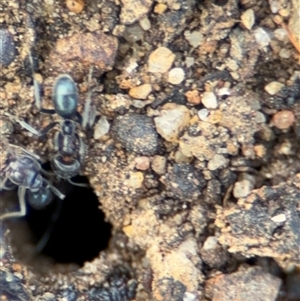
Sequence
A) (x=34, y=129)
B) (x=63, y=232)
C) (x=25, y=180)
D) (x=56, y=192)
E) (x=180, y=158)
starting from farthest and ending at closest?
(x=63, y=232) → (x=56, y=192) → (x=25, y=180) → (x=34, y=129) → (x=180, y=158)

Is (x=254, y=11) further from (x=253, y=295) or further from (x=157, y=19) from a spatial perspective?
(x=253, y=295)

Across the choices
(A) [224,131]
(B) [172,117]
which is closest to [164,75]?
(B) [172,117]

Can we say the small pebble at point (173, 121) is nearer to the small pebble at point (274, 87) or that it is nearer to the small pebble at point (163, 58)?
the small pebble at point (163, 58)

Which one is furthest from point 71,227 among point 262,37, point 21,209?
point 262,37

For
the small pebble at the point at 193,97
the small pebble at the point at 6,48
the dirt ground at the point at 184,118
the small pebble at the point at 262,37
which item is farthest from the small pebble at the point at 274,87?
the small pebble at the point at 6,48

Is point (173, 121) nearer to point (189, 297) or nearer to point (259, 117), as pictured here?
point (259, 117)

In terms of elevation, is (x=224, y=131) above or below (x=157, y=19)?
below
